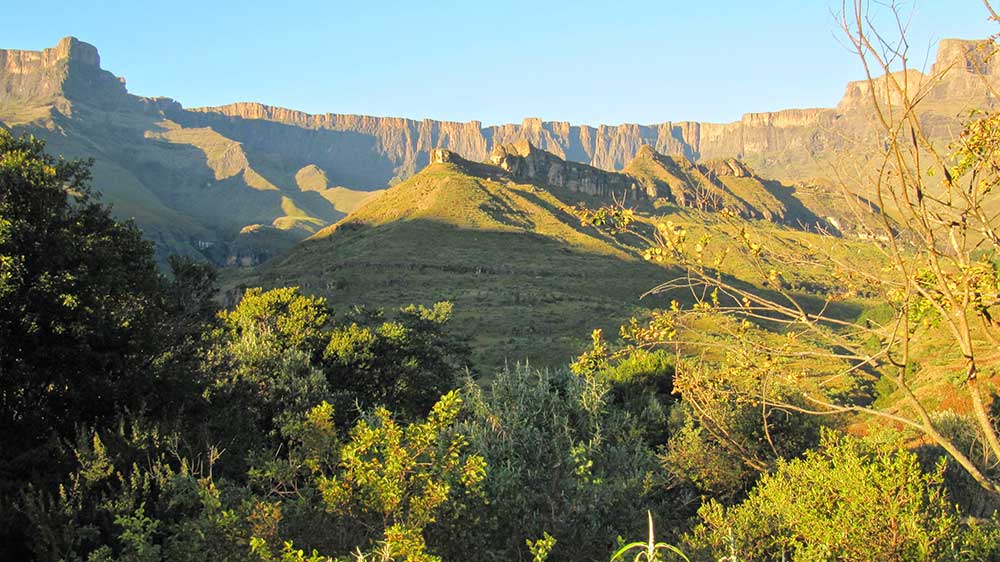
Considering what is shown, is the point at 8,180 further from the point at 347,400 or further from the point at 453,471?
the point at 453,471

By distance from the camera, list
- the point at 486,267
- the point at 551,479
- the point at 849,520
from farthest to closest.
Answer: the point at 486,267 → the point at 551,479 → the point at 849,520

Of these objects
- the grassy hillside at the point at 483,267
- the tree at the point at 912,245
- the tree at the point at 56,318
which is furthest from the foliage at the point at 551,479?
the grassy hillside at the point at 483,267

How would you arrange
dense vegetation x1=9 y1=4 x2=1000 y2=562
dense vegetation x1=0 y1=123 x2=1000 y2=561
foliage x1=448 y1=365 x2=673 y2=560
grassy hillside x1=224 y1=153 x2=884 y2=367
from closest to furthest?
dense vegetation x1=9 y1=4 x2=1000 y2=562, dense vegetation x1=0 y1=123 x2=1000 y2=561, foliage x1=448 y1=365 x2=673 y2=560, grassy hillside x1=224 y1=153 x2=884 y2=367

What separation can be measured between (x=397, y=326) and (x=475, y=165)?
8768 cm

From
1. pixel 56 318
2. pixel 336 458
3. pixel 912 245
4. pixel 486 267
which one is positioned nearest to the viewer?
pixel 912 245

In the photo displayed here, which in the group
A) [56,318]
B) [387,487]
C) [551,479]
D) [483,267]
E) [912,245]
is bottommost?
[483,267]

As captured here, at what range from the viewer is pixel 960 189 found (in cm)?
474

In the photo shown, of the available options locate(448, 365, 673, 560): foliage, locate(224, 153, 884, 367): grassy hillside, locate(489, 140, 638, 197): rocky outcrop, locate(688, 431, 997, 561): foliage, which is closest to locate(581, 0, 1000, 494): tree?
locate(688, 431, 997, 561): foliage

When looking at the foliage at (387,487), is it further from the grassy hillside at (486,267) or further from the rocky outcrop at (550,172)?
the rocky outcrop at (550,172)

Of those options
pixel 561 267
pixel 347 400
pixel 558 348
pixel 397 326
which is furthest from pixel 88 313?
pixel 561 267

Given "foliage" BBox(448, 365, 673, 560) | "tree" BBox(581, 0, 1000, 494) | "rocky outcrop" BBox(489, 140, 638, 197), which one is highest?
"rocky outcrop" BBox(489, 140, 638, 197)

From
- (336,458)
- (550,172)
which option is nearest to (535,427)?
(336,458)

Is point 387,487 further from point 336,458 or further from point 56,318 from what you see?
point 56,318

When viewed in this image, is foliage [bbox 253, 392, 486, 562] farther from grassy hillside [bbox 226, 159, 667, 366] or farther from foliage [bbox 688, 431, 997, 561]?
grassy hillside [bbox 226, 159, 667, 366]
